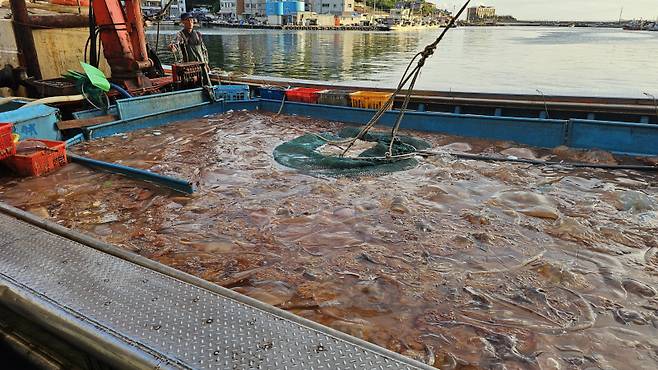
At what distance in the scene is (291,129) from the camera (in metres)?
8.27

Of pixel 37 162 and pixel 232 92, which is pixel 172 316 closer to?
pixel 37 162

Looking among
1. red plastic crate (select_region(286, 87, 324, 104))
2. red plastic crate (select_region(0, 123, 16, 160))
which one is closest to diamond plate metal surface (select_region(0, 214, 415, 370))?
red plastic crate (select_region(0, 123, 16, 160))

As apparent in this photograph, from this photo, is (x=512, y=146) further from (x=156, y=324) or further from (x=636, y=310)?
Result: (x=156, y=324)

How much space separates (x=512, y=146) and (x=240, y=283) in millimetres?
5427

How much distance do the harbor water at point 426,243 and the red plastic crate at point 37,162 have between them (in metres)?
0.22

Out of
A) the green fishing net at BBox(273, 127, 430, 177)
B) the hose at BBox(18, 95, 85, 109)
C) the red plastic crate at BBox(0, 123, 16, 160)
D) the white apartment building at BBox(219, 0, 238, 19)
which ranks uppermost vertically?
the white apartment building at BBox(219, 0, 238, 19)

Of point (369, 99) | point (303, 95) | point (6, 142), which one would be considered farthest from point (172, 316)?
point (303, 95)

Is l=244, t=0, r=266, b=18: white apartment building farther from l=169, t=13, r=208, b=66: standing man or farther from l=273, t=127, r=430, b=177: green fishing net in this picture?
l=273, t=127, r=430, b=177: green fishing net

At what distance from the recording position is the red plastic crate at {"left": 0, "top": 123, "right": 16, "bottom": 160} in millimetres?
5301

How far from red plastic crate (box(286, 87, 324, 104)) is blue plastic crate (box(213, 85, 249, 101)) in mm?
1170

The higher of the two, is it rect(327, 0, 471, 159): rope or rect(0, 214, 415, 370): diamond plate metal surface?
rect(327, 0, 471, 159): rope

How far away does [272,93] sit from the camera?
392 inches

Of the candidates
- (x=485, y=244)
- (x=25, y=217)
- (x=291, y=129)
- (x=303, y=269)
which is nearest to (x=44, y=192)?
(x=25, y=217)

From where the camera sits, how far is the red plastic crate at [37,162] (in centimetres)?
560
